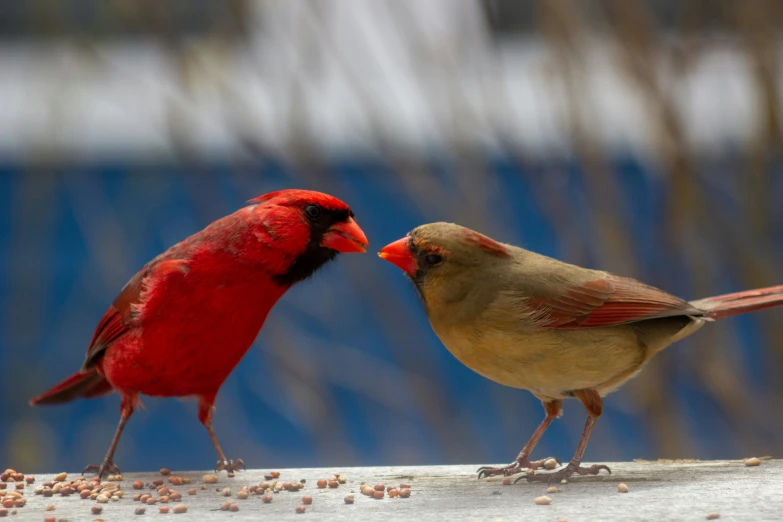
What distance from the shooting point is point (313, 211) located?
299 cm

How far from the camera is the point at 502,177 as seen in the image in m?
6.71

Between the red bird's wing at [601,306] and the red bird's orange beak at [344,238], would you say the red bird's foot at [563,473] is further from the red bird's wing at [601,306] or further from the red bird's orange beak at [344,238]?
the red bird's orange beak at [344,238]

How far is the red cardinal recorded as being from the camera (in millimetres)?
2916

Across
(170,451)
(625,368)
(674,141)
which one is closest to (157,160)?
(170,451)

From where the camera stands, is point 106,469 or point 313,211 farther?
point 106,469

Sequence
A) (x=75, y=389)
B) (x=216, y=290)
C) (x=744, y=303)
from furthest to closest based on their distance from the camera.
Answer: (x=75, y=389) < (x=744, y=303) < (x=216, y=290)

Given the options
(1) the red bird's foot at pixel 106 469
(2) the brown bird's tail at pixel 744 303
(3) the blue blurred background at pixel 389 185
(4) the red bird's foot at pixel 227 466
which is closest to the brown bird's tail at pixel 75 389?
(1) the red bird's foot at pixel 106 469

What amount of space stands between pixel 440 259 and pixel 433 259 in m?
0.02

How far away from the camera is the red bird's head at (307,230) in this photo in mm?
2965

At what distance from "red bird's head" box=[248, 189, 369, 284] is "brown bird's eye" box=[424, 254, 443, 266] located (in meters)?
0.19

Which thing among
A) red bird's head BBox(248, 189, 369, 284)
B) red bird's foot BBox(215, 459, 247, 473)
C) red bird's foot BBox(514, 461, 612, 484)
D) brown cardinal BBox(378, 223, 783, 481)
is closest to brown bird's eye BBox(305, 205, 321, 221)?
red bird's head BBox(248, 189, 369, 284)

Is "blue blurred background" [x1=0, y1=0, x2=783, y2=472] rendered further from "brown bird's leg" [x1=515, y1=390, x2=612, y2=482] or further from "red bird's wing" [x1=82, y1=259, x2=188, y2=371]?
"brown bird's leg" [x1=515, y1=390, x2=612, y2=482]

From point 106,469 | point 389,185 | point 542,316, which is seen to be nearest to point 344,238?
point 542,316

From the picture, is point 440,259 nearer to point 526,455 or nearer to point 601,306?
point 601,306
